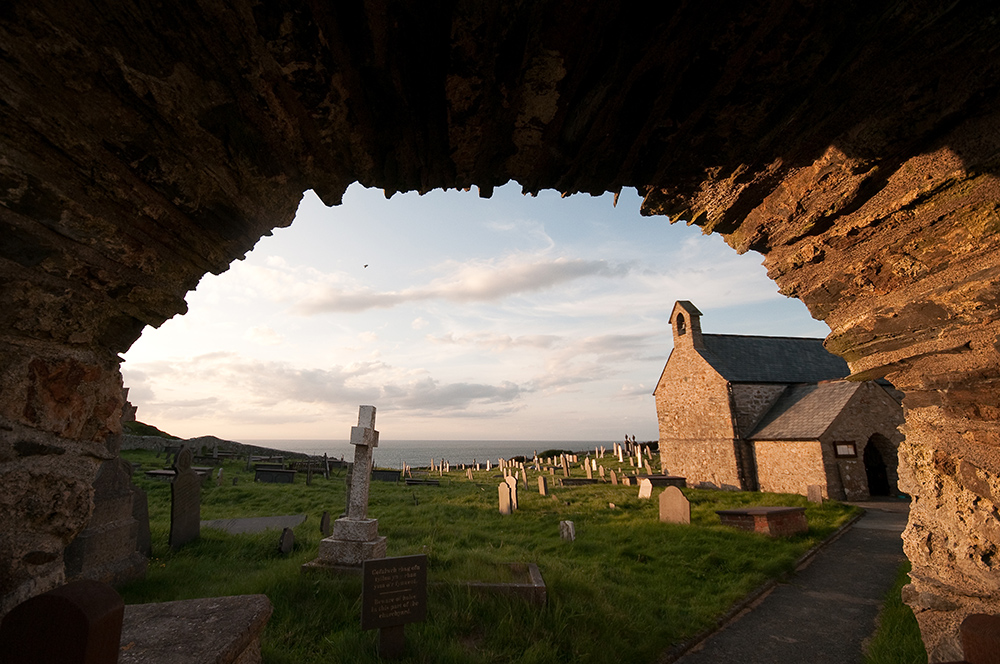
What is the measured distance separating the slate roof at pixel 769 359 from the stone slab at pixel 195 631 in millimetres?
20183

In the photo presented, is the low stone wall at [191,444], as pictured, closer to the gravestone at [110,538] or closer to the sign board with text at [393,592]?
the gravestone at [110,538]

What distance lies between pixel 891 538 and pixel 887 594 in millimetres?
4523

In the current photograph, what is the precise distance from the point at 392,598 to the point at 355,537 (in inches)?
97.4

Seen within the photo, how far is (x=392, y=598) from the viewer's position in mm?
Result: 4504

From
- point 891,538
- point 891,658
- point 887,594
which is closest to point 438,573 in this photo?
point 891,658

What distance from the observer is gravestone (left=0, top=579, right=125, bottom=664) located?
4.48ft

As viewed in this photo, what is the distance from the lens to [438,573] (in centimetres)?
613

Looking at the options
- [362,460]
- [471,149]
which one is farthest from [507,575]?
[471,149]

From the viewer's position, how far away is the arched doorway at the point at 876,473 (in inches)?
675

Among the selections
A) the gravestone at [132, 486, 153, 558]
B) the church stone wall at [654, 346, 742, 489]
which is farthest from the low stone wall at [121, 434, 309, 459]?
the church stone wall at [654, 346, 742, 489]

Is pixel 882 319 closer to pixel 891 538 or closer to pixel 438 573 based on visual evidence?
pixel 438 573

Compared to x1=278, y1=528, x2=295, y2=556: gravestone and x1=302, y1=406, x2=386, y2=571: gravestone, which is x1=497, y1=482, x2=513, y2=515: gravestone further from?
x1=278, y1=528, x2=295, y2=556: gravestone

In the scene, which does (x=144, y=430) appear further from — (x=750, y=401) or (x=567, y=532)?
(x=750, y=401)

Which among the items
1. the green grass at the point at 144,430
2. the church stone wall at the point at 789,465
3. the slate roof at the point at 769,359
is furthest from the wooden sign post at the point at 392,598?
the green grass at the point at 144,430
